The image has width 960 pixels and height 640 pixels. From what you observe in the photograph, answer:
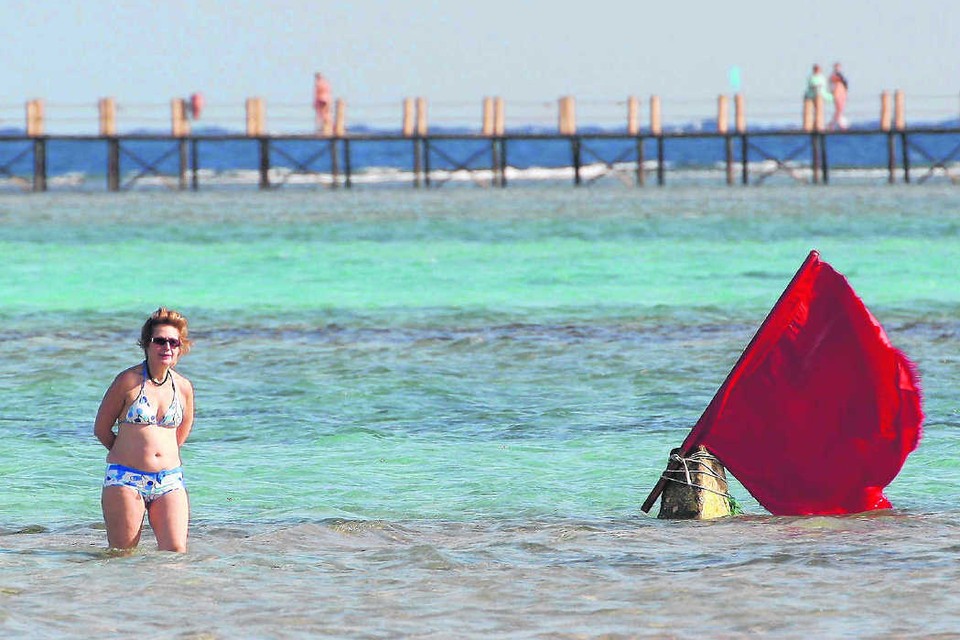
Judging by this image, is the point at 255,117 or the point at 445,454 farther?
the point at 255,117

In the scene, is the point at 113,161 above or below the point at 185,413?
above

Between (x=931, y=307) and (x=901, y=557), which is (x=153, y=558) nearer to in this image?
(x=901, y=557)

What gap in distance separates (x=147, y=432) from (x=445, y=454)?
412 centimetres

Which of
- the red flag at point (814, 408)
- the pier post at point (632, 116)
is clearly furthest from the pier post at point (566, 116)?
the red flag at point (814, 408)

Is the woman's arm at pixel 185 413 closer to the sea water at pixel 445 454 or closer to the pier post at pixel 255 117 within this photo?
the sea water at pixel 445 454

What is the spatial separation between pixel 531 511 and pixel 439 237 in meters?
24.6

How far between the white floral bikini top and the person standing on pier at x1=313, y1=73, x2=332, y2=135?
124ft

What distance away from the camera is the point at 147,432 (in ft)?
23.3

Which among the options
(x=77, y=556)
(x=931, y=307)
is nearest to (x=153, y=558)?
(x=77, y=556)

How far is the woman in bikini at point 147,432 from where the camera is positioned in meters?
7.03

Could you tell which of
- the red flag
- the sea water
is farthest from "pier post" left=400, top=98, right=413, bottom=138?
the red flag

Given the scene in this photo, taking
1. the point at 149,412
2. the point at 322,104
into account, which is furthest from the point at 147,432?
the point at 322,104

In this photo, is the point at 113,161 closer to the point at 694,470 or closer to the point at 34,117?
the point at 34,117

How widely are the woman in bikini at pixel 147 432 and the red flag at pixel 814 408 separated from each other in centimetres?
276
